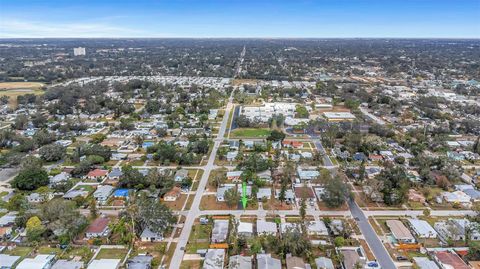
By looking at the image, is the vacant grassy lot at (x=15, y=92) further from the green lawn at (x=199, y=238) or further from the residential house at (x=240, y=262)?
the residential house at (x=240, y=262)

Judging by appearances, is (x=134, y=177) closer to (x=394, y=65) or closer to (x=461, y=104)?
(x=461, y=104)

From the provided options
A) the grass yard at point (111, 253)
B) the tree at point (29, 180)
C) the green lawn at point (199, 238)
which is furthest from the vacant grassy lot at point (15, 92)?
the green lawn at point (199, 238)

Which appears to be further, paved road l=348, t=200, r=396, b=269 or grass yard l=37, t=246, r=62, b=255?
grass yard l=37, t=246, r=62, b=255

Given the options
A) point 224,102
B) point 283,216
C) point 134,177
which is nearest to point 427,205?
point 283,216

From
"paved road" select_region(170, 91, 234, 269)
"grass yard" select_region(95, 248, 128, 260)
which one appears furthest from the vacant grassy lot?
"grass yard" select_region(95, 248, 128, 260)

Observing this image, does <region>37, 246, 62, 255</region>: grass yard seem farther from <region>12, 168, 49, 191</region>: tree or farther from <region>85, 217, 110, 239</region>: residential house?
<region>12, 168, 49, 191</region>: tree
